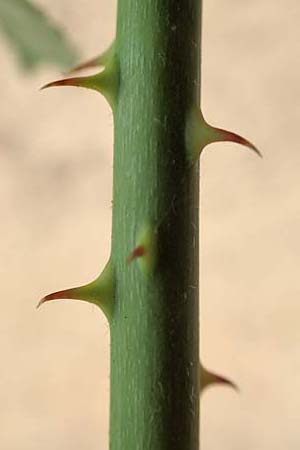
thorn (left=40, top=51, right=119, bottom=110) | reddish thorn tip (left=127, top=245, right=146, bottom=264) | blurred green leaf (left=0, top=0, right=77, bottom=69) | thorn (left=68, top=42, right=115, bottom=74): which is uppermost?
blurred green leaf (left=0, top=0, right=77, bottom=69)

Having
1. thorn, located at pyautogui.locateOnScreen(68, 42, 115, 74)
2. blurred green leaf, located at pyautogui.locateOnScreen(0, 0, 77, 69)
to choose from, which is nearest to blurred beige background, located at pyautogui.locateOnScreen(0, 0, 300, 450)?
blurred green leaf, located at pyautogui.locateOnScreen(0, 0, 77, 69)

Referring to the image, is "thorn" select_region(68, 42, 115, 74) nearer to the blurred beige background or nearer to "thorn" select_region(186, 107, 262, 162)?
"thorn" select_region(186, 107, 262, 162)

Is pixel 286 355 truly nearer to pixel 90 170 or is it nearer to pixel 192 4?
pixel 90 170

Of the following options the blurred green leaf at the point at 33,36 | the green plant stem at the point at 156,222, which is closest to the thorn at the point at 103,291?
the green plant stem at the point at 156,222

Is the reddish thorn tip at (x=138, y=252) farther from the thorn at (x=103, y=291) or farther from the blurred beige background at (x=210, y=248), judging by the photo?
the blurred beige background at (x=210, y=248)

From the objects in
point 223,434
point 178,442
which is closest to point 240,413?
point 223,434

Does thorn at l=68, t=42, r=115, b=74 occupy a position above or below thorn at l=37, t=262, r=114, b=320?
above

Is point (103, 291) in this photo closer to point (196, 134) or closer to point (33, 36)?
point (196, 134)

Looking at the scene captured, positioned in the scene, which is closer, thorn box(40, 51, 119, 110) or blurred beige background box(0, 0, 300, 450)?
thorn box(40, 51, 119, 110)
